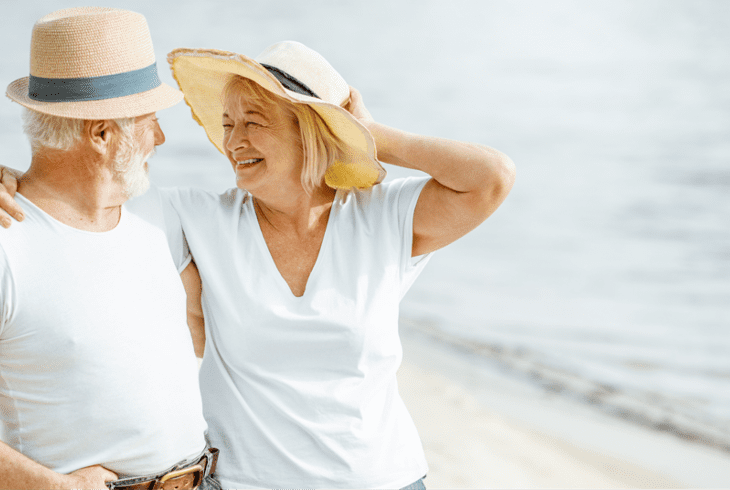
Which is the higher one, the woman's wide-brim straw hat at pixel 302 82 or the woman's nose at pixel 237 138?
the woman's wide-brim straw hat at pixel 302 82

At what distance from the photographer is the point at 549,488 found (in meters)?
4.04

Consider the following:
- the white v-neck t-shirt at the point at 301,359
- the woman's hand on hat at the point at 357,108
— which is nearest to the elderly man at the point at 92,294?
the white v-neck t-shirt at the point at 301,359

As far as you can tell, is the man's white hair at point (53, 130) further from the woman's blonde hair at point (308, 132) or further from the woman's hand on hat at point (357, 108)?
the woman's hand on hat at point (357, 108)

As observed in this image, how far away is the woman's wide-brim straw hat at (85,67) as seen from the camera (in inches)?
59.5

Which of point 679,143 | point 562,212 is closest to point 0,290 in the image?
point 562,212

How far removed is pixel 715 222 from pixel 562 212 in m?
2.13

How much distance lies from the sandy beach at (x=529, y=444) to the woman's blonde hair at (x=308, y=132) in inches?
103

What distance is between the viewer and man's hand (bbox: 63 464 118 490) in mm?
1427

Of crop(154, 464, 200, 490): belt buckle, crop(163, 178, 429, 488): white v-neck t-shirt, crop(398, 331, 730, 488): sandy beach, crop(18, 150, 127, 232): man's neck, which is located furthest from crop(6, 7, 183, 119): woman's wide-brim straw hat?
crop(398, 331, 730, 488): sandy beach

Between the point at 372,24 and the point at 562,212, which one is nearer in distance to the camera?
the point at 562,212

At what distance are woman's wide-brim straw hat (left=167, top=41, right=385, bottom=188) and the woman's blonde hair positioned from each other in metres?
0.03

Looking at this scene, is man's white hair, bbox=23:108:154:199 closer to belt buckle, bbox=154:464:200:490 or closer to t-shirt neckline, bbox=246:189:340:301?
t-shirt neckline, bbox=246:189:340:301

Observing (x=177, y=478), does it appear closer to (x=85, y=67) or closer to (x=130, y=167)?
(x=130, y=167)

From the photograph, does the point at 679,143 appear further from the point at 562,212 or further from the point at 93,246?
the point at 93,246
